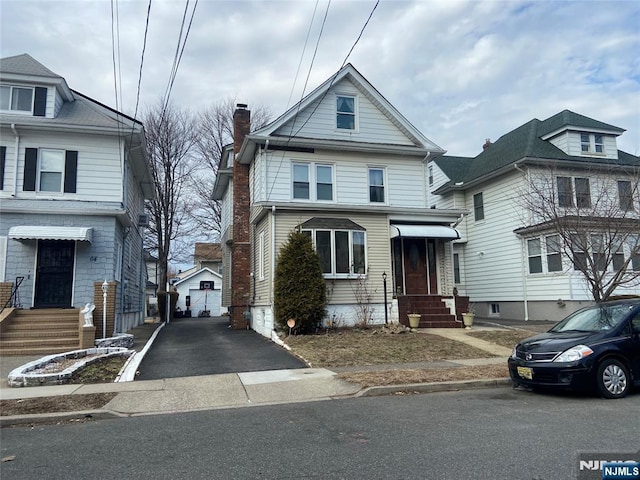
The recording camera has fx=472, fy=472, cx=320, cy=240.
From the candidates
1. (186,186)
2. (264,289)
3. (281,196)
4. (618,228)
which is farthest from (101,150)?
(186,186)

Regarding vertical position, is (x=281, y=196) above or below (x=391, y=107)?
below

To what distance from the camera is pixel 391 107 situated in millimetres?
18531

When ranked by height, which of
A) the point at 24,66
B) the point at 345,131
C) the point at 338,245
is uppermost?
the point at 24,66

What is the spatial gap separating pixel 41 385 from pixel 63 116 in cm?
1043

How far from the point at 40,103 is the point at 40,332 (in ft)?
25.3

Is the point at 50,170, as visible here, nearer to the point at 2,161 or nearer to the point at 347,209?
the point at 2,161

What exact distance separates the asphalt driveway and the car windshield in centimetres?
547

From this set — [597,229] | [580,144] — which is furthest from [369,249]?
[580,144]

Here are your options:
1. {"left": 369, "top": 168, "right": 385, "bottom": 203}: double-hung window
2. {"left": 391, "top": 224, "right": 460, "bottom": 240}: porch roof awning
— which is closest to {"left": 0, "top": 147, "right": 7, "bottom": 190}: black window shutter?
{"left": 369, "top": 168, "right": 385, "bottom": 203}: double-hung window

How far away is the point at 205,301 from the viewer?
136 feet

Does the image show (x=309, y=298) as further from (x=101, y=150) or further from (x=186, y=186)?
(x=186, y=186)

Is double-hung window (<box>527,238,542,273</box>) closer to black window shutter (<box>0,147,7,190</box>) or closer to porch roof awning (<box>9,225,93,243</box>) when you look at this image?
porch roof awning (<box>9,225,93,243</box>)

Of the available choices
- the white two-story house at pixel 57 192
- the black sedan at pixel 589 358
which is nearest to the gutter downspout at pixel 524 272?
the black sedan at pixel 589 358

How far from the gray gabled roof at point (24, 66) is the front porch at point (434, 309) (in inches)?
558
